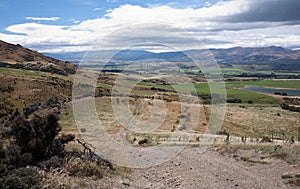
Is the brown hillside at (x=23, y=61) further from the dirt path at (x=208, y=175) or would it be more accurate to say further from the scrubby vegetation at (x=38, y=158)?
the dirt path at (x=208, y=175)

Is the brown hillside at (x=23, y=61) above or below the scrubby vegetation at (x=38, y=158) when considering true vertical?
above

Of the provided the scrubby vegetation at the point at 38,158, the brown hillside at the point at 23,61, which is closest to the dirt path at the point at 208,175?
the scrubby vegetation at the point at 38,158

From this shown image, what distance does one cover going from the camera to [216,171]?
46.5 ft

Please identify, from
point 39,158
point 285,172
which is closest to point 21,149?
point 39,158

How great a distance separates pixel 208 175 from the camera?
44.5 feet

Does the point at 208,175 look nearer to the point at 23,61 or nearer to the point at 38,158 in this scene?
the point at 38,158

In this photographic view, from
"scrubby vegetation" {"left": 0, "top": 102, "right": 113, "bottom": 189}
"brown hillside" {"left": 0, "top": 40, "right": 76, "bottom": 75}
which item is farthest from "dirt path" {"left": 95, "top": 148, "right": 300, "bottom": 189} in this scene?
"brown hillside" {"left": 0, "top": 40, "right": 76, "bottom": 75}

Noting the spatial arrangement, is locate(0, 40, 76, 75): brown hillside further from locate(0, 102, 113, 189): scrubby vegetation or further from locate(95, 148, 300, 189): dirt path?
locate(95, 148, 300, 189): dirt path

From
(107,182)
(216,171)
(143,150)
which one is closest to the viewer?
(107,182)

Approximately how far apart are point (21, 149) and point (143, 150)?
30.4ft

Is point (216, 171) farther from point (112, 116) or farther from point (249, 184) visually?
point (112, 116)

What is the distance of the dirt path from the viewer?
38.9ft

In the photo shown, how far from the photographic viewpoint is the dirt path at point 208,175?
11.9m

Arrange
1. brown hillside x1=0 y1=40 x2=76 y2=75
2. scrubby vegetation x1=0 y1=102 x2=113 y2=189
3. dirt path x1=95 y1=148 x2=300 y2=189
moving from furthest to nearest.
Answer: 1. brown hillside x1=0 y1=40 x2=76 y2=75
2. dirt path x1=95 y1=148 x2=300 y2=189
3. scrubby vegetation x1=0 y1=102 x2=113 y2=189
